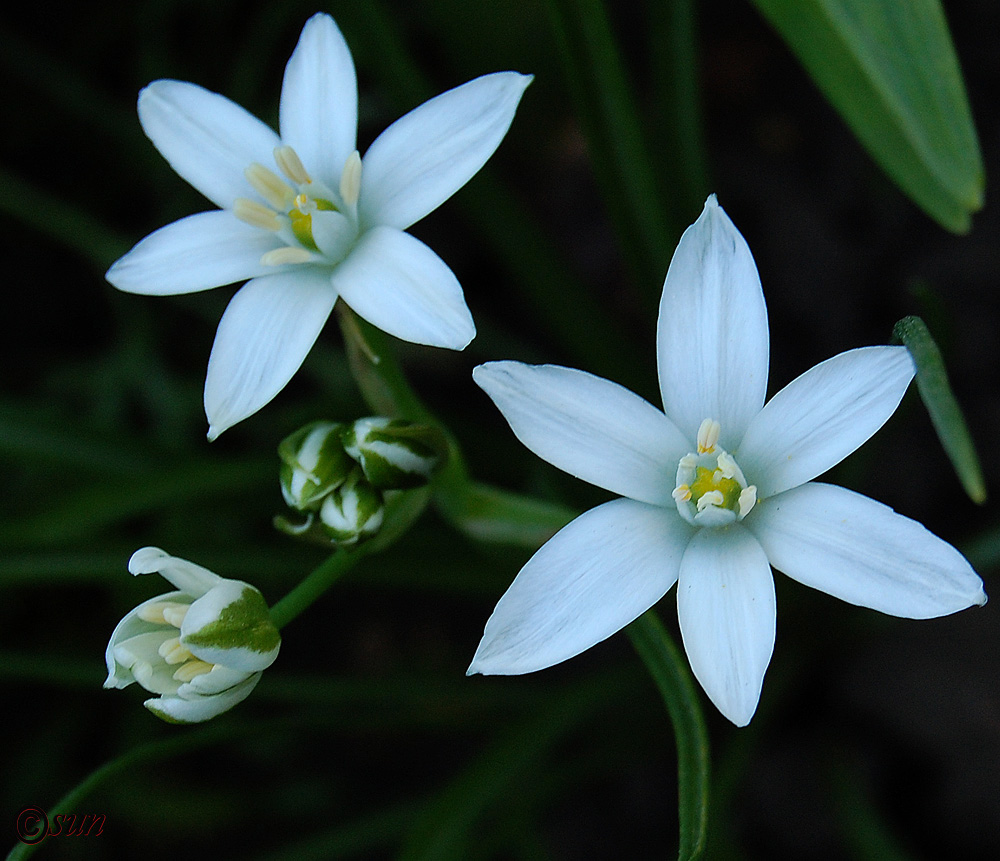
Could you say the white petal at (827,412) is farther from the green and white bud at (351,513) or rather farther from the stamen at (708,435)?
the green and white bud at (351,513)

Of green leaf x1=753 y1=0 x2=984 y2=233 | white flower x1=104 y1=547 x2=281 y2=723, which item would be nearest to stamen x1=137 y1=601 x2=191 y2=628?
white flower x1=104 y1=547 x2=281 y2=723

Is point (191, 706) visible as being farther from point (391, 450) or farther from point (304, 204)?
point (304, 204)

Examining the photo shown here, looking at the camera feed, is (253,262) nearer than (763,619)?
No

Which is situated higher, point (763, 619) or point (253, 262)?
point (253, 262)

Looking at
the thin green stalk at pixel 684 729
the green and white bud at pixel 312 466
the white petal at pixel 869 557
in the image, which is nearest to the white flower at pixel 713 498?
the white petal at pixel 869 557

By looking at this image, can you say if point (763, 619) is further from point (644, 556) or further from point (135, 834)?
point (135, 834)

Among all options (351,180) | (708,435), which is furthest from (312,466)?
(708,435)

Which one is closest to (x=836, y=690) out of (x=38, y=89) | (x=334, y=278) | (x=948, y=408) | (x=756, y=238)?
(x=756, y=238)

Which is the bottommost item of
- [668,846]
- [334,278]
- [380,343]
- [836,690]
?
[668,846]
